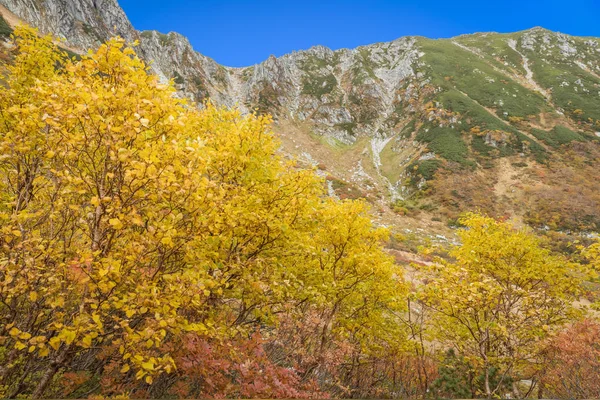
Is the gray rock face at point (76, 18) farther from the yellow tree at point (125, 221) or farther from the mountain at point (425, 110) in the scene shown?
the yellow tree at point (125, 221)

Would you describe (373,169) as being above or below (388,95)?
below

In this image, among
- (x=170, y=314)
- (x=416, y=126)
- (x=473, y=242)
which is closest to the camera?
(x=170, y=314)

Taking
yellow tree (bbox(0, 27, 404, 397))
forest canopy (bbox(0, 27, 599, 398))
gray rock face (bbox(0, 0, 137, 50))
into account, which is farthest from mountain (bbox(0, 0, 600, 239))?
yellow tree (bbox(0, 27, 404, 397))

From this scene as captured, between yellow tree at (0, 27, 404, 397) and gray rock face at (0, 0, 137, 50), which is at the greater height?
gray rock face at (0, 0, 137, 50)

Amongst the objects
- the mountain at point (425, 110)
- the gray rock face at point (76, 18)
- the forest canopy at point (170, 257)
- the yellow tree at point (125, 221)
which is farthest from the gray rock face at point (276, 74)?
the yellow tree at point (125, 221)

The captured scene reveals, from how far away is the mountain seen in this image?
52.4 m

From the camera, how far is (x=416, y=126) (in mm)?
77188

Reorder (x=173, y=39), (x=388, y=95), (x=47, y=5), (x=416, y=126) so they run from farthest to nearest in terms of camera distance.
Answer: (x=388, y=95), (x=173, y=39), (x=416, y=126), (x=47, y=5)

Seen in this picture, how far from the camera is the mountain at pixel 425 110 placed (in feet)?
172

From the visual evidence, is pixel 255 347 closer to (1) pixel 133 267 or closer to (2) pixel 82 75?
(1) pixel 133 267

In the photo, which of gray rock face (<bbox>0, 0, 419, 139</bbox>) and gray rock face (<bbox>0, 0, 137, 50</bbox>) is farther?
gray rock face (<bbox>0, 0, 419, 139</bbox>)

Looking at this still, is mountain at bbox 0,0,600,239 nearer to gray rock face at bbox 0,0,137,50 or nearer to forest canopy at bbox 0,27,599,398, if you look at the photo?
gray rock face at bbox 0,0,137,50

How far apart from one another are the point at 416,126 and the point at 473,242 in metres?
73.0

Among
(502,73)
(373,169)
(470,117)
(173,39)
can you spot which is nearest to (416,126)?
(470,117)
